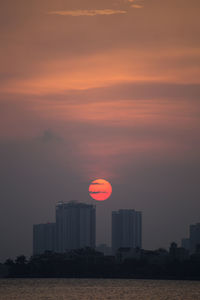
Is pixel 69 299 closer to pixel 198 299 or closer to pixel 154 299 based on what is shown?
pixel 154 299

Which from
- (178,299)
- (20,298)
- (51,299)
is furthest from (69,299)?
(178,299)

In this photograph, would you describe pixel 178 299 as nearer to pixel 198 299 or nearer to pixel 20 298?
pixel 198 299

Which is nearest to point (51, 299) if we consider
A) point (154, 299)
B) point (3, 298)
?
point (3, 298)

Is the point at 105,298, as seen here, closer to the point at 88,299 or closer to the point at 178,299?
the point at 88,299

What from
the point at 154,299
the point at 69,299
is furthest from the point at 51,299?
the point at 154,299

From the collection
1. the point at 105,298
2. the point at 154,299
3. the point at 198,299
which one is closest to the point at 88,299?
the point at 105,298

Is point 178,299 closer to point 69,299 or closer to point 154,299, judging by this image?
point 154,299
